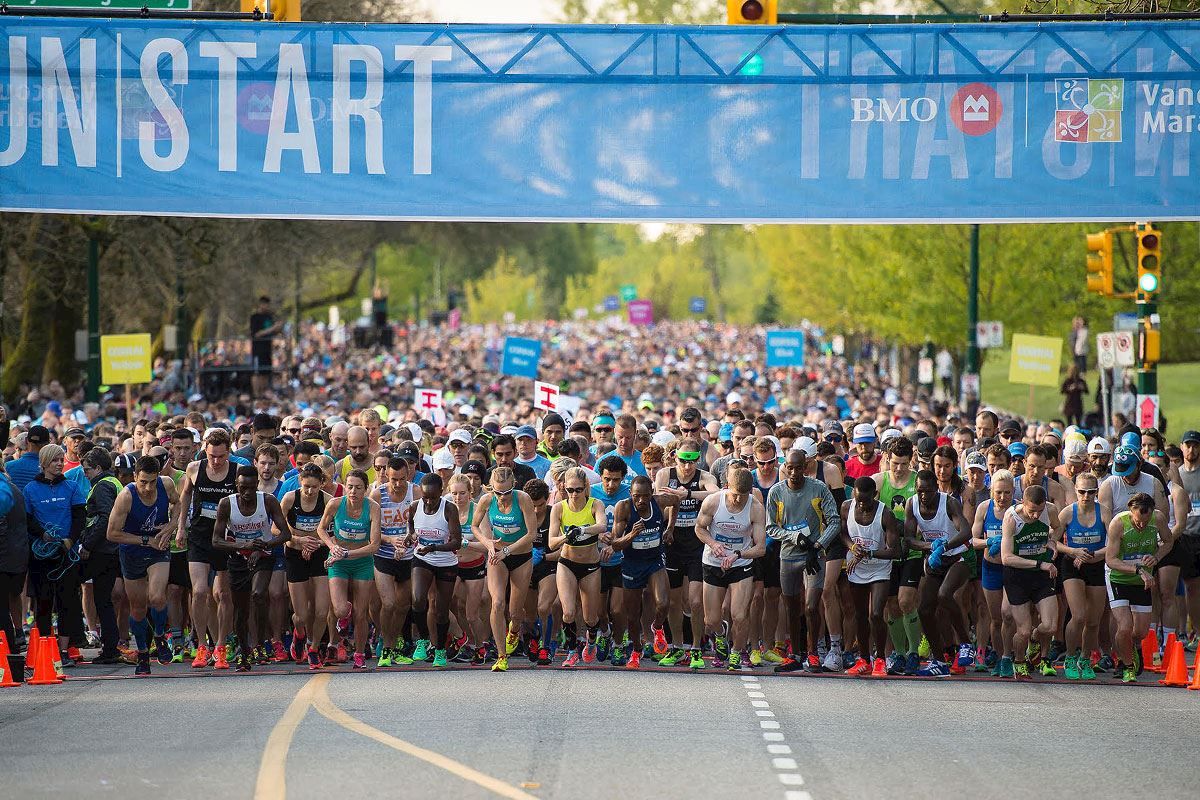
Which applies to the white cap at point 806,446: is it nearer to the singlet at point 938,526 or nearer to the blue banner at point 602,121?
the singlet at point 938,526

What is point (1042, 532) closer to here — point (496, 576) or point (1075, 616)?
point (1075, 616)

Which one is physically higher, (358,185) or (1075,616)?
(358,185)

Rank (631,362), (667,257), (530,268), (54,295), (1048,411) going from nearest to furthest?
(54,295)
(1048,411)
(631,362)
(530,268)
(667,257)

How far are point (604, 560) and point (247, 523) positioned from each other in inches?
112

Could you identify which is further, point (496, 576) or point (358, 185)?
point (358, 185)

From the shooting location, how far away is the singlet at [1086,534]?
13945mm

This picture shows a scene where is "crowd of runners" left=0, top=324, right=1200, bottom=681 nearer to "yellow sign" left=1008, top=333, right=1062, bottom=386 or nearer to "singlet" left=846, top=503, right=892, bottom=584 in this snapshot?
"singlet" left=846, top=503, right=892, bottom=584

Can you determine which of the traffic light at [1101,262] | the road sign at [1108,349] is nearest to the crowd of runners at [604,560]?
the traffic light at [1101,262]

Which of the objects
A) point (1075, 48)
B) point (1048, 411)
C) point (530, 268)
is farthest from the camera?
point (530, 268)

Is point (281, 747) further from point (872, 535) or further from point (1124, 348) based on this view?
point (1124, 348)

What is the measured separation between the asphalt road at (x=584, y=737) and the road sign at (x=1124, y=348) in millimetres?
10016

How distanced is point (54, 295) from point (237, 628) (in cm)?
2360

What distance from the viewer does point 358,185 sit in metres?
16.4

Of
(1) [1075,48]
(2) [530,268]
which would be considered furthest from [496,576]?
(2) [530,268]
